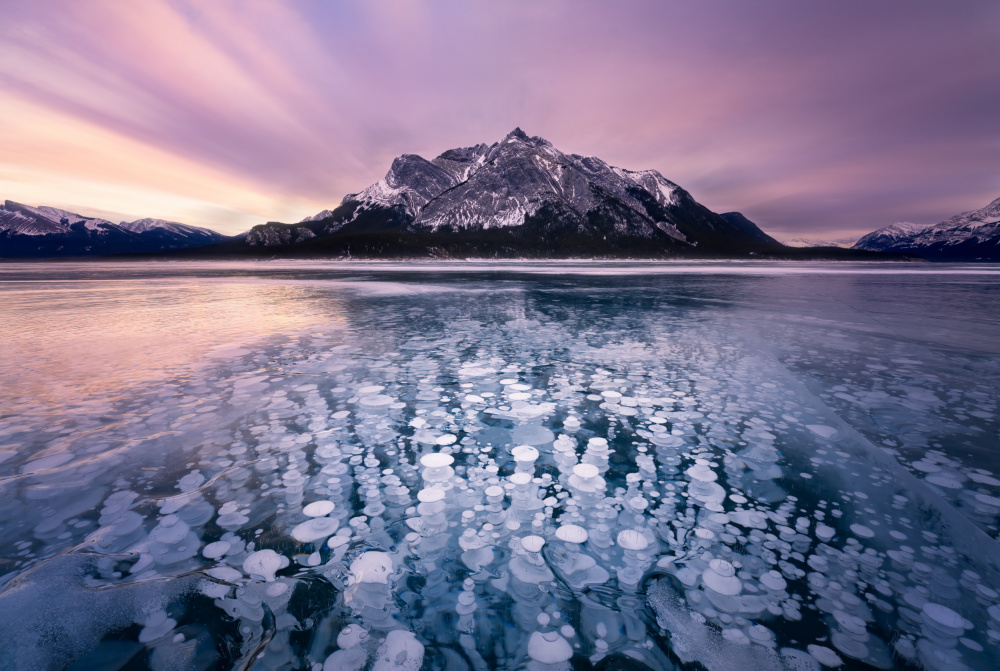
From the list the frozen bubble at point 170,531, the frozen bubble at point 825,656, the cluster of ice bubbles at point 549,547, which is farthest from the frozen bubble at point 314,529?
the frozen bubble at point 825,656

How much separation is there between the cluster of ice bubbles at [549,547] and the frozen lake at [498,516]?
2cm

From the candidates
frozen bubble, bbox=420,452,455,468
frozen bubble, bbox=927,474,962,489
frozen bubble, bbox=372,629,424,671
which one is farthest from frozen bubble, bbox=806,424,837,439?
frozen bubble, bbox=372,629,424,671

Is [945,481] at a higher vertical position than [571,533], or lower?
higher

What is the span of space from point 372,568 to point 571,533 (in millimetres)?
1929

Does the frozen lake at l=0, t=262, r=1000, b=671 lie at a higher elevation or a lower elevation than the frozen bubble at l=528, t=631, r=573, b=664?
higher

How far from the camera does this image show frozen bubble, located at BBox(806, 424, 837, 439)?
6.11m

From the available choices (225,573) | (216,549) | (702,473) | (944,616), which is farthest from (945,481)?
(216,549)

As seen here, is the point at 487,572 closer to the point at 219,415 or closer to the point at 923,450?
the point at 219,415

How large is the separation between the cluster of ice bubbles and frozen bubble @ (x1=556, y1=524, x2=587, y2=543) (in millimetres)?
18

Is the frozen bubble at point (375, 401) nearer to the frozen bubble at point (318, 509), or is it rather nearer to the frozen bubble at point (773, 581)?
the frozen bubble at point (318, 509)

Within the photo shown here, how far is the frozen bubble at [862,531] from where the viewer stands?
3908 millimetres

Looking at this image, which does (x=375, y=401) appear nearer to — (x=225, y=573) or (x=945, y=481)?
(x=225, y=573)

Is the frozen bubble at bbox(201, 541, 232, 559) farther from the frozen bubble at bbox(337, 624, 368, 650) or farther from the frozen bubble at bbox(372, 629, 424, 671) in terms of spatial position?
the frozen bubble at bbox(372, 629, 424, 671)

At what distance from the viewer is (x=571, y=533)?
4027 millimetres
